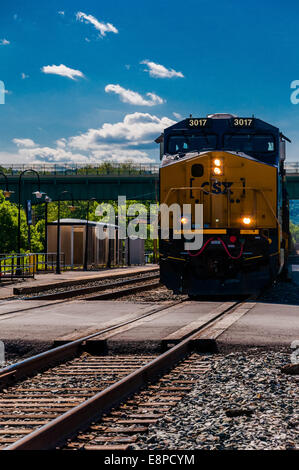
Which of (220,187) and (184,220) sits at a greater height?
(220,187)

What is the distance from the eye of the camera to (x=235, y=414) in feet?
17.0

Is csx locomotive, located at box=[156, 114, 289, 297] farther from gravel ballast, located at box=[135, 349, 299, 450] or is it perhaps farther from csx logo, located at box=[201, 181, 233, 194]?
gravel ballast, located at box=[135, 349, 299, 450]

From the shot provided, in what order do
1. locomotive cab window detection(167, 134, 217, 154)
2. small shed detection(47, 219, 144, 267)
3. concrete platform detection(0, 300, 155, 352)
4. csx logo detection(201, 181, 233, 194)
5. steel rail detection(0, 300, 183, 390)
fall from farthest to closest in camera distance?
1. small shed detection(47, 219, 144, 267)
2. locomotive cab window detection(167, 134, 217, 154)
3. csx logo detection(201, 181, 233, 194)
4. concrete platform detection(0, 300, 155, 352)
5. steel rail detection(0, 300, 183, 390)

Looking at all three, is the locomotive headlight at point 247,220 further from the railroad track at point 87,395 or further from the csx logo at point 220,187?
the railroad track at point 87,395

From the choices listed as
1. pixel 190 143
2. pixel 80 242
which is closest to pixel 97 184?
pixel 80 242

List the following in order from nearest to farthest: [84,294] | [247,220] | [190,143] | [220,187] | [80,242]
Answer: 1. [247,220]
2. [220,187]
3. [190,143]
4. [84,294]
5. [80,242]

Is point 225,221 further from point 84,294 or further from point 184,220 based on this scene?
point 84,294

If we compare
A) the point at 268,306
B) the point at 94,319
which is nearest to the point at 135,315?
the point at 94,319

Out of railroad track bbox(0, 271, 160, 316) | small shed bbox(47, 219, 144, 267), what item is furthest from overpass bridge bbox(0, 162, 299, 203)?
railroad track bbox(0, 271, 160, 316)

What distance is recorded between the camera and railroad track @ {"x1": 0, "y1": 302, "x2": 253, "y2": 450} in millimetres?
4484

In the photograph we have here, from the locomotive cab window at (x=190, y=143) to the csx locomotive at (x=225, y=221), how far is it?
41 cm

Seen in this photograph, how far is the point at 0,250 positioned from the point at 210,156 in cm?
4524

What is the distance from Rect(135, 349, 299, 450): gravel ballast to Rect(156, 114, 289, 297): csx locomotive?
7.74 metres

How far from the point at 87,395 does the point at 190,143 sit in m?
11.1
